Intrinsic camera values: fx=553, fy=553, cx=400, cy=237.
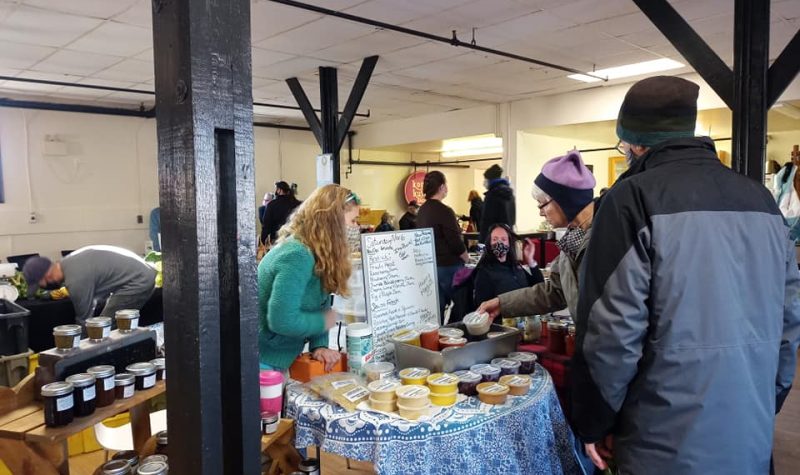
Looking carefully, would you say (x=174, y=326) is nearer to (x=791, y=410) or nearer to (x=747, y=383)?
(x=747, y=383)

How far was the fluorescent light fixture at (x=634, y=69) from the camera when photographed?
22.3 ft

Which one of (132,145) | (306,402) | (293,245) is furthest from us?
(132,145)

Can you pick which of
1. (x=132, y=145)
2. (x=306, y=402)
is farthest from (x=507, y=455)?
(x=132, y=145)

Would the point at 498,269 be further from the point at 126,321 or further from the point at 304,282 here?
the point at 126,321

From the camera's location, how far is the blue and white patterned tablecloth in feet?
5.55

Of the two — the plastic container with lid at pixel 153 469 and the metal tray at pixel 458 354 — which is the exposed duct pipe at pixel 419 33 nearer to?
the metal tray at pixel 458 354

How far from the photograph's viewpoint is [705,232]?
55.4 inches

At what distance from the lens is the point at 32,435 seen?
57.7 inches

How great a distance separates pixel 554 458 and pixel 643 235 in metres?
0.97

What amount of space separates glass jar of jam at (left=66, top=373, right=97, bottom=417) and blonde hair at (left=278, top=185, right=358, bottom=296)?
95 cm

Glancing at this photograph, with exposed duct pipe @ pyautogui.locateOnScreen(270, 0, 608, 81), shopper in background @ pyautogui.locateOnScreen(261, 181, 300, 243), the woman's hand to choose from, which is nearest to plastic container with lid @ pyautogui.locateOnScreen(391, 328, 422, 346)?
the woman's hand

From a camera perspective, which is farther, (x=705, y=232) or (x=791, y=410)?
(x=791, y=410)

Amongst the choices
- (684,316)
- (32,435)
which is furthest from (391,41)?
(32,435)

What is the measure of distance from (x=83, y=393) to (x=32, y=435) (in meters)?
0.15
